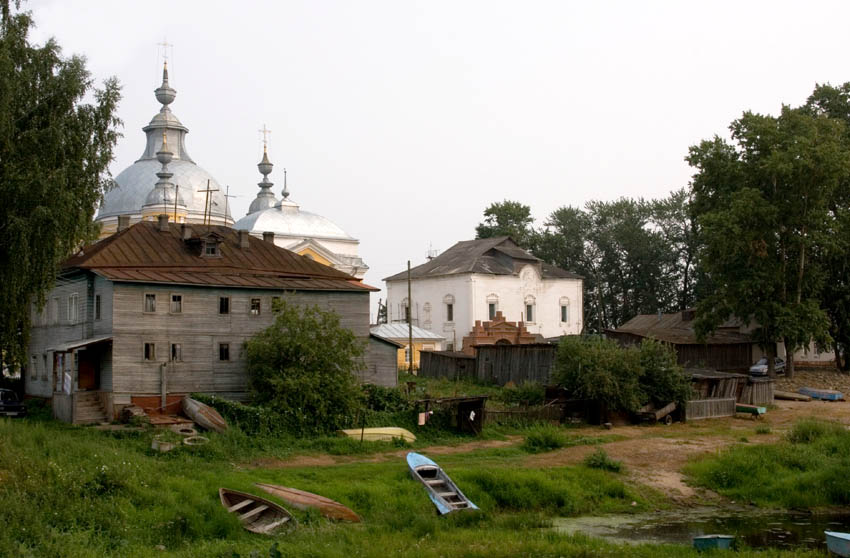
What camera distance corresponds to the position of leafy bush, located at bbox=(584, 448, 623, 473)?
25.8 meters

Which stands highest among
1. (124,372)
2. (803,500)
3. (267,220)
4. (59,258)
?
(267,220)

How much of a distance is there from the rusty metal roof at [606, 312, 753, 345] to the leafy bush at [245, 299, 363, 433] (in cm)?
1768

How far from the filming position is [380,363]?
3516cm

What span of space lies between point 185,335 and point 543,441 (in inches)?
464

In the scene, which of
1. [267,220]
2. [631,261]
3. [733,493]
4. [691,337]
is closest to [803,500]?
[733,493]

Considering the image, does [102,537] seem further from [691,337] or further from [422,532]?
[691,337]

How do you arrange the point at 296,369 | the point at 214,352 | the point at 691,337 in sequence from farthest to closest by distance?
the point at 691,337 < the point at 214,352 < the point at 296,369

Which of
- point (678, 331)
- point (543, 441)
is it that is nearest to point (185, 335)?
point (543, 441)

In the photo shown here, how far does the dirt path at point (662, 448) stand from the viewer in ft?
84.1

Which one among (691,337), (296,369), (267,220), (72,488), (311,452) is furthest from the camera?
(267,220)

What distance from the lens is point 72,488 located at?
63.9 feet

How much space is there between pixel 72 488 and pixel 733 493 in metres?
16.1

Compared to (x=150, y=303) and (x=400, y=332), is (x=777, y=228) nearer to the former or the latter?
(x=400, y=332)

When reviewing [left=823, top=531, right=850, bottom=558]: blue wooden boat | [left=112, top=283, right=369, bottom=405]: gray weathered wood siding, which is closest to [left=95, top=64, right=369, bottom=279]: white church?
[left=112, top=283, right=369, bottom=405]: gray weathered wood siding
